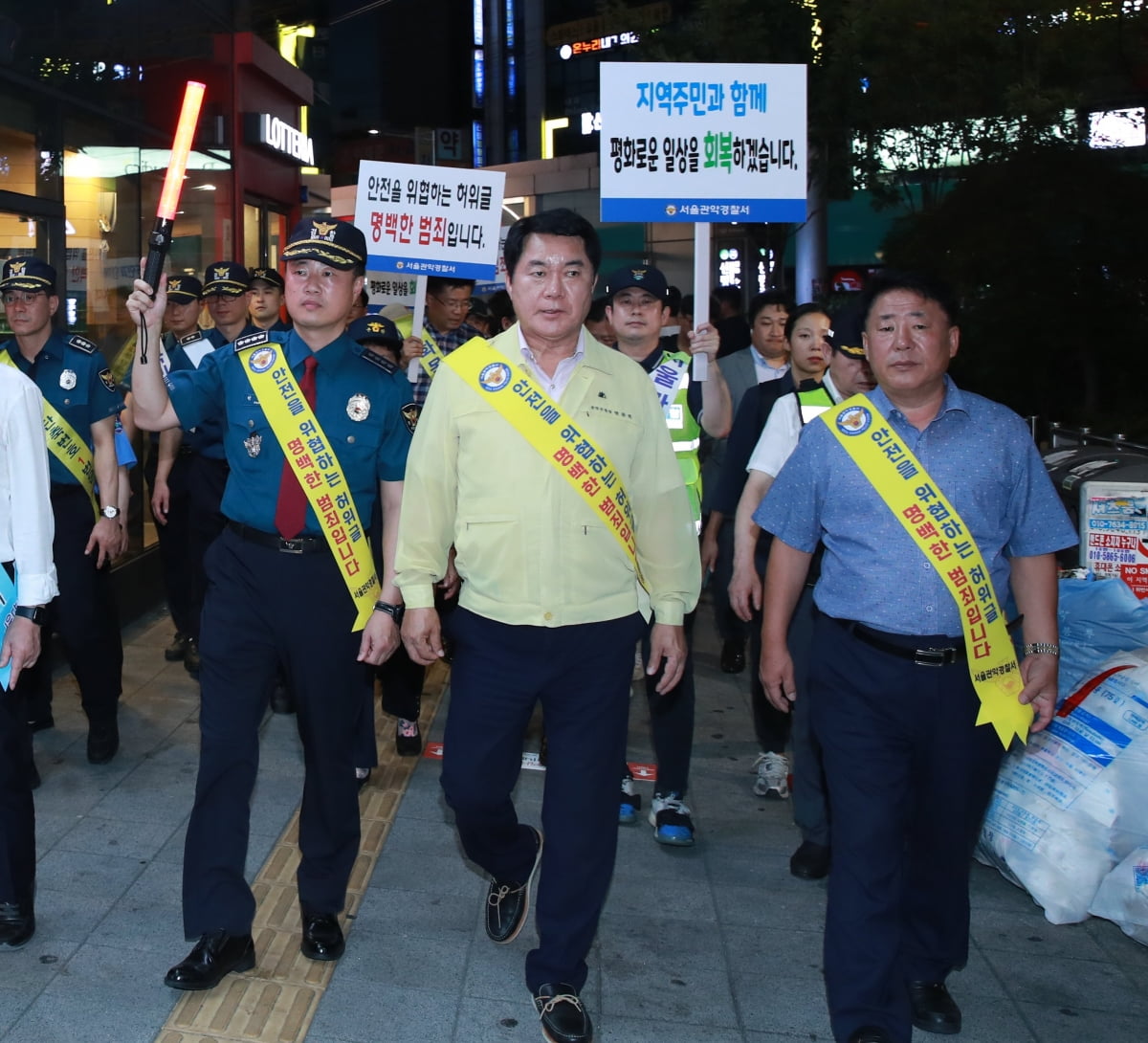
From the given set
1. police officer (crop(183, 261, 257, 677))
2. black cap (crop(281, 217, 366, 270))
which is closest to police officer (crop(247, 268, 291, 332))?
police officer (crop(183, 261, 257, 677))

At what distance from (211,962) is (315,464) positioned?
4.60ft

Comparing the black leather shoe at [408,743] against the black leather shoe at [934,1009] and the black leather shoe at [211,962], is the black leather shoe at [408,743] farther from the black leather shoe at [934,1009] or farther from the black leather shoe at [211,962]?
the black leather shoe at [934,1009]

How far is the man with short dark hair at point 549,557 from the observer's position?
352cm

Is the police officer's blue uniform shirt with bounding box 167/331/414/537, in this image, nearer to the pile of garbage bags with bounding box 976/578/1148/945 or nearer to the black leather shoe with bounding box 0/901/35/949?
the black leather shoe with bounding box 0/901/35/949

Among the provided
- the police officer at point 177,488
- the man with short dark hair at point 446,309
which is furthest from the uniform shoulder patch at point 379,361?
the man with short dark hair at point 446,309

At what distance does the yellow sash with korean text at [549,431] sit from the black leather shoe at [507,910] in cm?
115

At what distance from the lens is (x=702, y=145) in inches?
209

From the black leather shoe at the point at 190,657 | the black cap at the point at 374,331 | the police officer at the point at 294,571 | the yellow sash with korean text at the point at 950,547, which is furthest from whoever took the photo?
the black leather shoe at the point at 190,657

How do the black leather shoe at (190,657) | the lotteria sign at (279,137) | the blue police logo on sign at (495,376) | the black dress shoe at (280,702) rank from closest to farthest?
the blue police logo on sign at (495,376), the black dress shoe at (280,702), the black leather shoe at (190,657), the lotteria sign at (279,137)

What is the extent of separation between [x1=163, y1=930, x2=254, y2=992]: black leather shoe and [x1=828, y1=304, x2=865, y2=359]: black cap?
2.62m

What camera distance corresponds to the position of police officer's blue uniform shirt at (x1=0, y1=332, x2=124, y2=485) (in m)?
5.59

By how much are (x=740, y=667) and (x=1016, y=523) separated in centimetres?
432

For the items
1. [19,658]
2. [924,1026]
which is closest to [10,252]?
[19,658]

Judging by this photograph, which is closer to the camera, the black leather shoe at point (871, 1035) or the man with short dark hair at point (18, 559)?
the black leather shoe at point (871, 1035)
